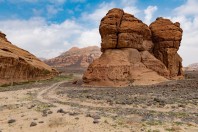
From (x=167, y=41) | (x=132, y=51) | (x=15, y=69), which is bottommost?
(x=15, y=69)

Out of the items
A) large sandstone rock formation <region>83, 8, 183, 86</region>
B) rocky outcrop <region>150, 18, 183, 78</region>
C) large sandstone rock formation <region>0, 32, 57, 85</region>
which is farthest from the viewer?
rocky outcrop <region>150, 18, 183, 78</region>

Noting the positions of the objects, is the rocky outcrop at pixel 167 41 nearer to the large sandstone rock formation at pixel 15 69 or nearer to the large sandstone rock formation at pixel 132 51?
the large sandstone rock formation at pixel 132 51

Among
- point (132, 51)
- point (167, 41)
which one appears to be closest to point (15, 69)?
point (132, 51)

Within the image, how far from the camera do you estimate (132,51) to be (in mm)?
52656

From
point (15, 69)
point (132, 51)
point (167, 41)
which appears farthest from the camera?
point (167, 41)

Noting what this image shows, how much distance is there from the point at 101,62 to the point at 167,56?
20.1 metres

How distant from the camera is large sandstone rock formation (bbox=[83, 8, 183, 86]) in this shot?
1877 inches

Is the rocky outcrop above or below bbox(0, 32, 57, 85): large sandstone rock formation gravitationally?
above

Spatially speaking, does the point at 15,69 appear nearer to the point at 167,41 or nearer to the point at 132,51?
the point at 132,51

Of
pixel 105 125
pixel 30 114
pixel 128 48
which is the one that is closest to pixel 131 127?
pixel 105 125

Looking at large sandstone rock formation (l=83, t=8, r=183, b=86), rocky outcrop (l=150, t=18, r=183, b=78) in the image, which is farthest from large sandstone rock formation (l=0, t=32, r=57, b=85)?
rocky outcrop (l=150, t=18, r=183, b=78)

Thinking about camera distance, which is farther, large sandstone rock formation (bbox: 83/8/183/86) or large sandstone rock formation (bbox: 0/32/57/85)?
large sandstone rock formation (bbox: 0/32/57/85)

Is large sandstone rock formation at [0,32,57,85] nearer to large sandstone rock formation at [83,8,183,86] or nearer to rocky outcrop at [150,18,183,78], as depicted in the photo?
large sandstone rock formation at [83,8,183,86]

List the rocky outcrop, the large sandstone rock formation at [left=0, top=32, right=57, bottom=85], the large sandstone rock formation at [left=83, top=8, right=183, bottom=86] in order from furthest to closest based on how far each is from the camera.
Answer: the rocky outcrop < the large sandstone rock formation at [left=0, top=32, right=57, bottom=85] < the large sandstone rock formation at [left=83, top=8, right=183, bottom=86]
